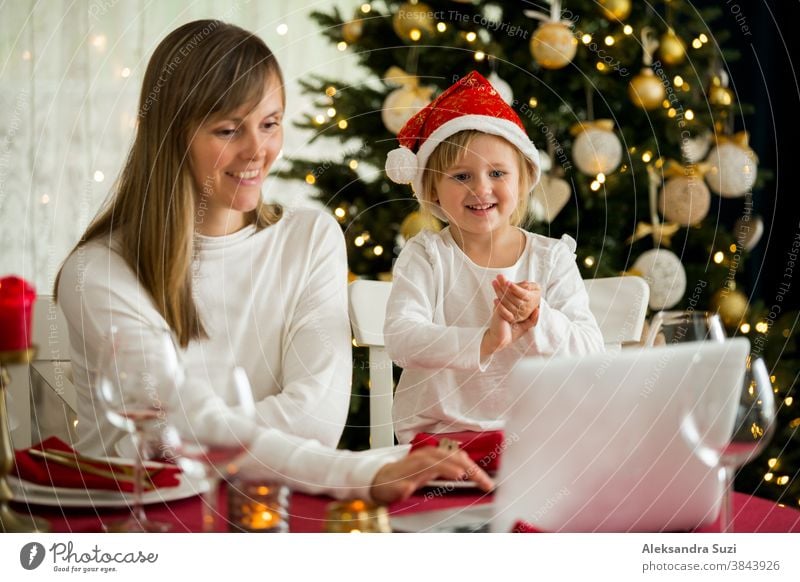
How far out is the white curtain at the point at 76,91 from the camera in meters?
1.45

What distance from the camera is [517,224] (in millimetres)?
1002

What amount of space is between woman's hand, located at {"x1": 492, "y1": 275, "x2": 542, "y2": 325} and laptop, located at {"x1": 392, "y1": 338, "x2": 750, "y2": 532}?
0.26m

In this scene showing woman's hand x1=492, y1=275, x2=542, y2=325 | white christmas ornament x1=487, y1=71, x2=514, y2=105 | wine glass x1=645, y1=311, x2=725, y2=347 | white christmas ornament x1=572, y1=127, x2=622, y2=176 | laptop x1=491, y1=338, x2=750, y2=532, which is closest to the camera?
laptop x1=491, y1=338, x2=750, y2=532

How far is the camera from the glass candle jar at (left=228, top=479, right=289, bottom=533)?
1.78 ft

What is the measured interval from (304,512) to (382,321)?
0.43m

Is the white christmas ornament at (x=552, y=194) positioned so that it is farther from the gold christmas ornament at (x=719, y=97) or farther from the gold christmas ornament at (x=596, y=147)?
the gold christmas ornament at (x=719, y=97)

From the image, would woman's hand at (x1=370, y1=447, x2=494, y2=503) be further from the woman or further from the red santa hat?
the red santa hat

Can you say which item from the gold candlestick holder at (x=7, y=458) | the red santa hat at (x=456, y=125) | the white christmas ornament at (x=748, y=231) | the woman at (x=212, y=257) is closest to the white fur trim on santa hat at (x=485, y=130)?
the red santa hat at (x=456, y=125)

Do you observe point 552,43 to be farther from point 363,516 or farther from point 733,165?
point 363,516

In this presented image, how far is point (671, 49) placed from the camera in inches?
53.9

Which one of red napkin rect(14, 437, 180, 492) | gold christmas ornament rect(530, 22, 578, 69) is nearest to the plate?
red napkin rect(14, 437, 180, 492)

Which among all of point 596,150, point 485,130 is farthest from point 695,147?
point 485,130
